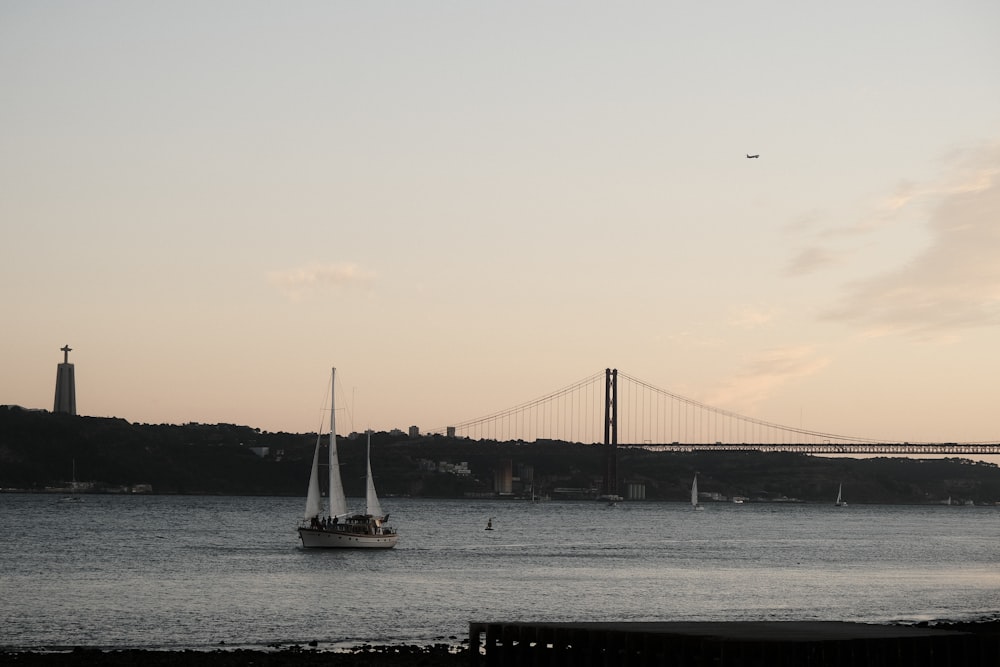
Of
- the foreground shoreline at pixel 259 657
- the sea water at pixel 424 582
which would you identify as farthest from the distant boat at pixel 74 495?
the foreground shoreline at pixel 259 657

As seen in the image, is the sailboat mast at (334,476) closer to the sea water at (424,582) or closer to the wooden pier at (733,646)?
the sea water at (424,582)

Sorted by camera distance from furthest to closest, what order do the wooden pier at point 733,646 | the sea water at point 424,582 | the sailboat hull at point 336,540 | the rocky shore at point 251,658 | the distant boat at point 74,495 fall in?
the distant boat at point 74,495 < the sailboat hull at point 336,540 < the sea water at point 424,582 < the rocky shore at point 251,658 < the wooden pier at point 733,646

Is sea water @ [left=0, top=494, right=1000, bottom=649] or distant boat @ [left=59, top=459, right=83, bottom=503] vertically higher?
distant boat @ [left=59, top=459, right=83, bottom=503]

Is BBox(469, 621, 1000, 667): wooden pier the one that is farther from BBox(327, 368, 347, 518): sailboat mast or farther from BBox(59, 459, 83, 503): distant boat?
BBox(59, 459, 83, 503): distant boat

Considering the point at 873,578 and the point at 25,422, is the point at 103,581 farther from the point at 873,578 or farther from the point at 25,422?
the point at 25,422

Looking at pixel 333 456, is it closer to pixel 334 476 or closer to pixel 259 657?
pixel 334 476

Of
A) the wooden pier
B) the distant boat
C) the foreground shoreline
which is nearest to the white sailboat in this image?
the foreground shoreline

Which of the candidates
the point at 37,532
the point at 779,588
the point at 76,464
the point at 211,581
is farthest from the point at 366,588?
the point at 76,464
